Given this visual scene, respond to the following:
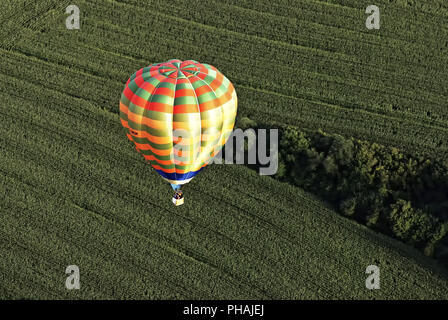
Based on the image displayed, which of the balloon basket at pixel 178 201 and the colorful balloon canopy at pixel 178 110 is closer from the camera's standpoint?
the colorful balloon canopy at pixel 178 110

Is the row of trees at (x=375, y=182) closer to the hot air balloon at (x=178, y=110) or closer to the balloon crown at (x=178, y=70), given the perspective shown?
the hot air balloon at (x=178, y=110)

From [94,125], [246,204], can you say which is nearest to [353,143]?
[246,204]

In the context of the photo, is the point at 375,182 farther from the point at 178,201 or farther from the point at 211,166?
the point at 178,201

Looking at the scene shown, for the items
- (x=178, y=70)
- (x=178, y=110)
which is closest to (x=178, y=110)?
(x=178, y=110)

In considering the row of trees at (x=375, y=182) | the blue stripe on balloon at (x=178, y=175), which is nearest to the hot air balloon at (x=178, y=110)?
the blue stripe on balloon at (x=178, y=175)

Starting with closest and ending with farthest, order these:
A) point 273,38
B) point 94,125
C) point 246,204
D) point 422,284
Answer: point 422,284, point 246,204, point 94,125, point 273,38

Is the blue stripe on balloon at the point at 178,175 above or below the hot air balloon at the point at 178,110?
below

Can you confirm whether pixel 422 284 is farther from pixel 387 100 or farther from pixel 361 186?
pixel 387 100
